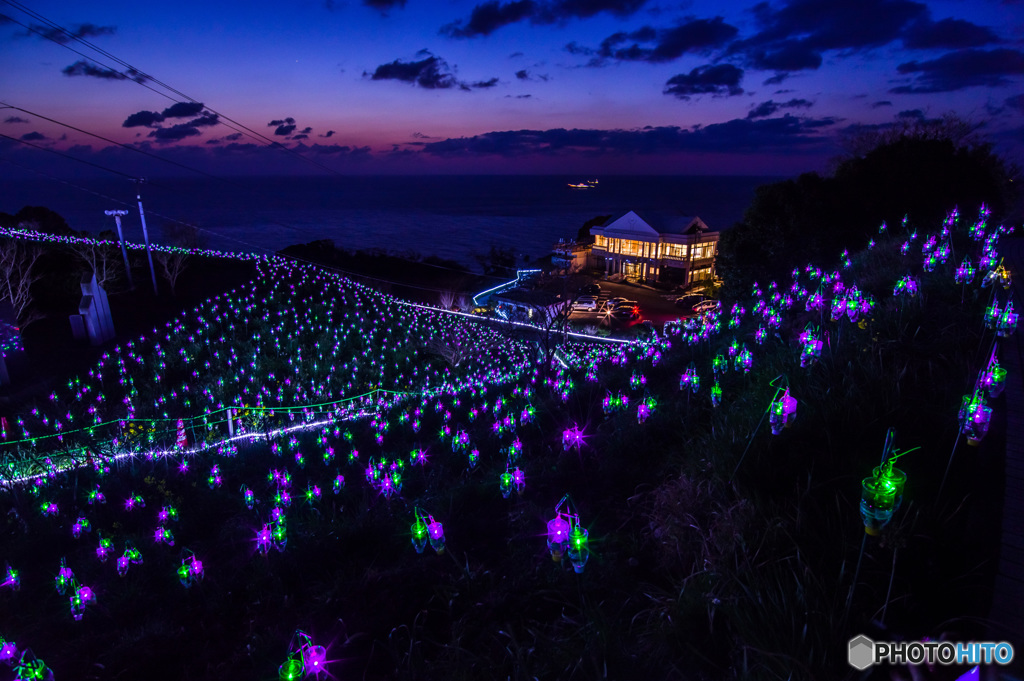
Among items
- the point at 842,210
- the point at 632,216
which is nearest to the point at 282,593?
the point at 842,210

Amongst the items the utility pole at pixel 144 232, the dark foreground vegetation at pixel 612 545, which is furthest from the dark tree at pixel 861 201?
the utility pole at pixel 144 232

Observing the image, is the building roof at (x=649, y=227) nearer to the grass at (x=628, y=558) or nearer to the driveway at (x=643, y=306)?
the driveway at (x=643, y=306)

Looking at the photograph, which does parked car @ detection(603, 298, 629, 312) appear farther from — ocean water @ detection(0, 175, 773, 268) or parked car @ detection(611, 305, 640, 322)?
ocean water @ detection(0, 175, 773, 268)

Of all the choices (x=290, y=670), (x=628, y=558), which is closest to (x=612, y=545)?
(x=628, y=558)

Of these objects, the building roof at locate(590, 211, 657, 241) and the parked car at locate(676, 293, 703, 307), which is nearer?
the parked car at locate(676, 293, 703, 307)

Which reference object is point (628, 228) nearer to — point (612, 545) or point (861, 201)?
point (861, 201)

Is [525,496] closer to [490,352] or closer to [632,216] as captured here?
[490,352]

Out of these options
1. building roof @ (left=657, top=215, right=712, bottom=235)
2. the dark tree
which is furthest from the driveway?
the dark tree

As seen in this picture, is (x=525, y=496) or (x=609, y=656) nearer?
(x=609, y=656)

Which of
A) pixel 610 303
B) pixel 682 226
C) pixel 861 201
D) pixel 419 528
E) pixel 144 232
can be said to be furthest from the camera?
pixel 682 226
